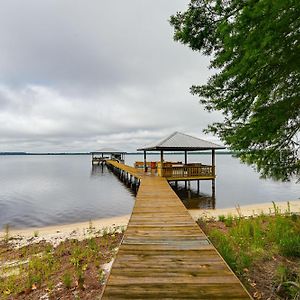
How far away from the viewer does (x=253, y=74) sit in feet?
15.9

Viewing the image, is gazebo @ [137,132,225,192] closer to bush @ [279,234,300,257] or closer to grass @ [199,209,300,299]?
grass @ [199,209,300,299]

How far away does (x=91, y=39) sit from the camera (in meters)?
12.4

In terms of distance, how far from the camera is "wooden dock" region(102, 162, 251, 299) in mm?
2854

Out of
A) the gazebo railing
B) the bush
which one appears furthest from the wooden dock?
the gazebo railing

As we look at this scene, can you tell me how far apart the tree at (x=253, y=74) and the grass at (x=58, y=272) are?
412cm

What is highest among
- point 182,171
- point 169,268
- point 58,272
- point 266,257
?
point 182,171

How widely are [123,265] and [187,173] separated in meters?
14.1

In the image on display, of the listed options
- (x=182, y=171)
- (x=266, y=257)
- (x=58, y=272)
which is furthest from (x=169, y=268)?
(x=182, y=171)

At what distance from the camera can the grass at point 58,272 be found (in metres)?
4.42

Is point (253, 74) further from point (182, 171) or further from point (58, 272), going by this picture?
point (182, 171)

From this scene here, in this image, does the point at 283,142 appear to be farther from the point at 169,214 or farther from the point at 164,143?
the point at 164,143

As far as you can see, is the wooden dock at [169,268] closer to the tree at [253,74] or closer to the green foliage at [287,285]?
the green foliage at [287,285]

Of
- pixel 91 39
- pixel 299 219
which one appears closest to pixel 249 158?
pixel 299 219

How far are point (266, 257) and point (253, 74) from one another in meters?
3.86
